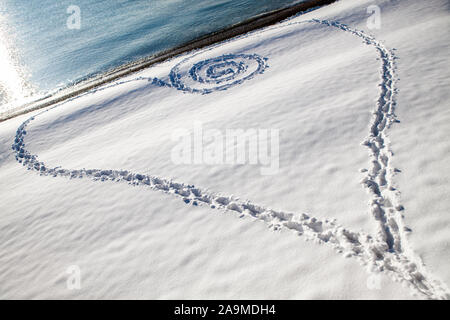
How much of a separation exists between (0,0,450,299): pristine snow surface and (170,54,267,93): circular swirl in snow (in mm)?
289

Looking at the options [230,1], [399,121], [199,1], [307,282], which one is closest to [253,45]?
[399,121]

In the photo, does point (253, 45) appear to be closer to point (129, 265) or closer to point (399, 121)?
point (399, 121)

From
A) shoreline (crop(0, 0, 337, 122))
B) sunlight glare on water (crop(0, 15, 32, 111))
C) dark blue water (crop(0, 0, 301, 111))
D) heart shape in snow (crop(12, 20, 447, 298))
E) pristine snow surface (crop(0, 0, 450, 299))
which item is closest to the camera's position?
heart shape in snow (crop(12, 20, 447, 298))

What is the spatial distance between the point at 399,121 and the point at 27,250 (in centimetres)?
1114

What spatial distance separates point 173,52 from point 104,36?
13.1m

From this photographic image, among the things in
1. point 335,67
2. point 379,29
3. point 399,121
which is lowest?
point 399,121

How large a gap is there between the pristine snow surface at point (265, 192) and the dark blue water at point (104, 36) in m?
13.5

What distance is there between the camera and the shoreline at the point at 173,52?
68.3 feet

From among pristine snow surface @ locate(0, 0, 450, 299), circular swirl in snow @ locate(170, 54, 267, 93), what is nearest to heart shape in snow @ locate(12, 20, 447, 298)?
pristine snow surface @ locate(0, 0, 450, 299)

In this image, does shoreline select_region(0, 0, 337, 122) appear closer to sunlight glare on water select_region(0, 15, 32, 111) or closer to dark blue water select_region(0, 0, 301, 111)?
dark blue water select_region(0, 0, 301, 111)

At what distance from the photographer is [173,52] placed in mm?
22734

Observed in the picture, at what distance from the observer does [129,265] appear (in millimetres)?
6164

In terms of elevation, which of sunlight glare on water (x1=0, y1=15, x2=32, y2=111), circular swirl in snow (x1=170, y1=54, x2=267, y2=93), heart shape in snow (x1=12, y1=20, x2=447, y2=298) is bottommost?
heart shape in snow (x1=12, y1=20, x2=447, y2=298)

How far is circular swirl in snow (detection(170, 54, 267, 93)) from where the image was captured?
1373 centimetres
